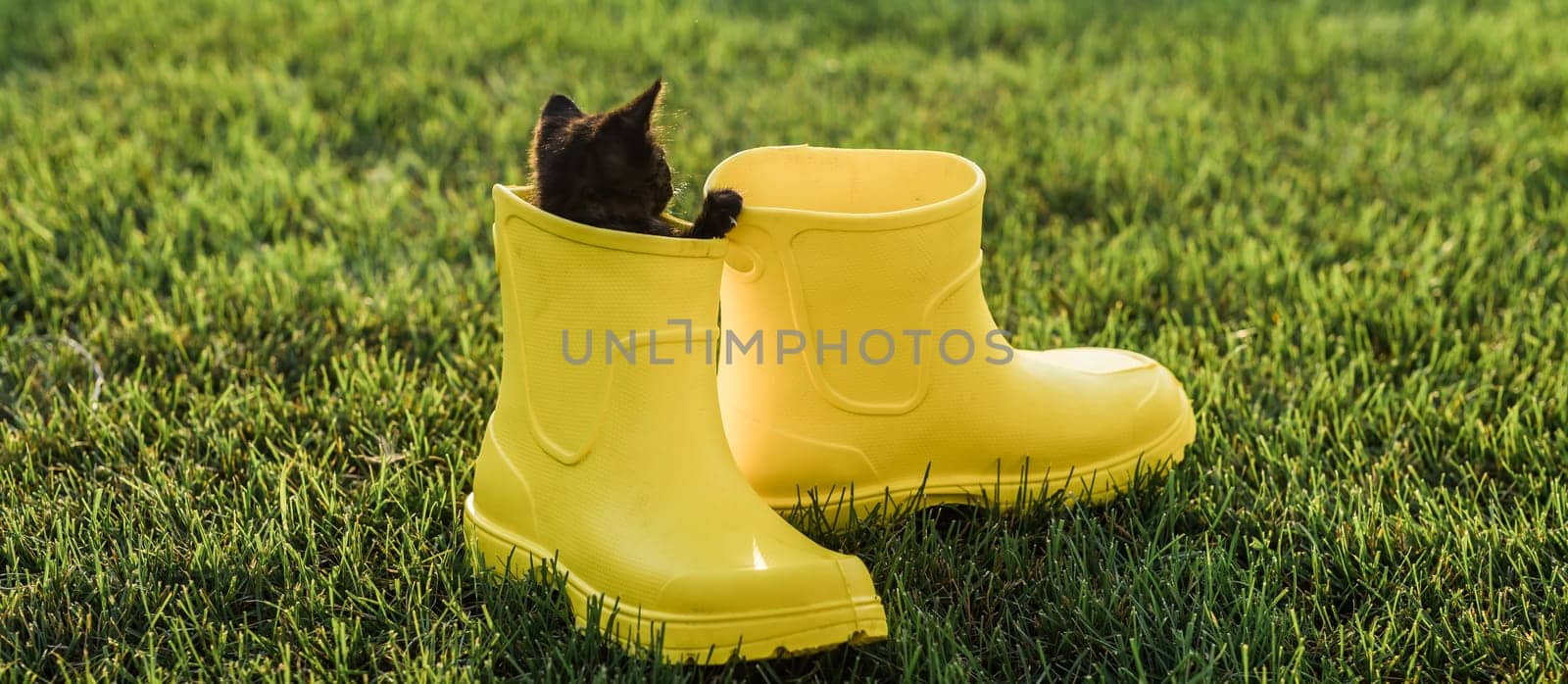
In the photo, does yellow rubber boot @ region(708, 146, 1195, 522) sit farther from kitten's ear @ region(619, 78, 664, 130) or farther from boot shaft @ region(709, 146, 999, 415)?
kitten's ear @ region(619, 78, 664, 130)

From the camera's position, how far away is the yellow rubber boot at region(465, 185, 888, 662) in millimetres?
1288

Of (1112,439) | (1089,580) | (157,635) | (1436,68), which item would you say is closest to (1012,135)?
(1436,68)

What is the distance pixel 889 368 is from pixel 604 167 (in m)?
0.45

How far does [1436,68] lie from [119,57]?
3.77m

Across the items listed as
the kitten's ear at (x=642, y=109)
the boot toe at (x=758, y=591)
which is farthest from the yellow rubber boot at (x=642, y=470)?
the kitten's ear at (x=642, y=109)

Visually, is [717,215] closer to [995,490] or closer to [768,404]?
[768,404]

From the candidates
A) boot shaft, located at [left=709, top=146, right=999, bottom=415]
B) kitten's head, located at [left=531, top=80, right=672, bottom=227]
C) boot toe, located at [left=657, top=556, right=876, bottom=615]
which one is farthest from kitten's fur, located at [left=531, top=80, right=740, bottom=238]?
boot toe, located at [left=657, top=556, right=876, bottom=615]

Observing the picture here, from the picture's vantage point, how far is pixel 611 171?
1283 mm

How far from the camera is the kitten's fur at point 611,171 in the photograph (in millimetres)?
1274

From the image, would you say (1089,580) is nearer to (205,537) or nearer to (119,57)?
(205,537)

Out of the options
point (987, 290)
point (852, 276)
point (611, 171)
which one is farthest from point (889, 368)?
point (987, 290)

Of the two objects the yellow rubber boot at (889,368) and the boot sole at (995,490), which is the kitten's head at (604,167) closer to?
the yellow rubber boot at (889,368)

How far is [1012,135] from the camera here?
3191 mm

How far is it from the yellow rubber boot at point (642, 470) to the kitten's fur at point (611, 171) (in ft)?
0.10
